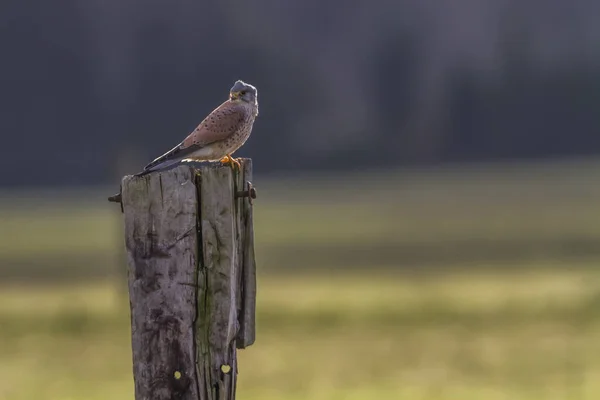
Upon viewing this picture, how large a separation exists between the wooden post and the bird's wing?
97cm

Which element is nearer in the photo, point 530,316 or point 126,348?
point 126,348

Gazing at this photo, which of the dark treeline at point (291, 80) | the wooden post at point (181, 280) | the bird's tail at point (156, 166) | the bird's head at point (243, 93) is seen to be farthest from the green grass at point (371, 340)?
the dark treeline at point (291, 80)

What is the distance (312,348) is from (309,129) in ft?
220

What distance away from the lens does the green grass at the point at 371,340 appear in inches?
518

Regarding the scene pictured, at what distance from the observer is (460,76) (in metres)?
90.9

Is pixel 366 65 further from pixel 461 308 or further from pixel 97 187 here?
pixel 461 308

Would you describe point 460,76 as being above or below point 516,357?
above

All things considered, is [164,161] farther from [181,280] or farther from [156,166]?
[181,280]

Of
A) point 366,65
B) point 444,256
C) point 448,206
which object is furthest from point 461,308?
point 366,65

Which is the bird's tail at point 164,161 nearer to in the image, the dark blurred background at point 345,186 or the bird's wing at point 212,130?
the bird's wing at point 212,130

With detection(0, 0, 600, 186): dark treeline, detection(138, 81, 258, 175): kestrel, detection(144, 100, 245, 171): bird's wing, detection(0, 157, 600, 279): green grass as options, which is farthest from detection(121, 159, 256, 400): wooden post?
detection(0, 0, 600, 186): dark treeline

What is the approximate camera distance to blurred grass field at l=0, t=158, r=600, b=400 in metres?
13.6

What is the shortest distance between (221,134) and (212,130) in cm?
6

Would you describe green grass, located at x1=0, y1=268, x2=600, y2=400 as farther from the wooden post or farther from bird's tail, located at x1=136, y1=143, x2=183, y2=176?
the wooden post
